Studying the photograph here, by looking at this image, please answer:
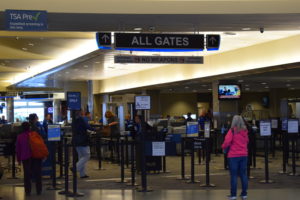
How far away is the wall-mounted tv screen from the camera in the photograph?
21141 millimetres

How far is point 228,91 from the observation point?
21.2 meters

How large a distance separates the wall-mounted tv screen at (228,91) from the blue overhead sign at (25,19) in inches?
469

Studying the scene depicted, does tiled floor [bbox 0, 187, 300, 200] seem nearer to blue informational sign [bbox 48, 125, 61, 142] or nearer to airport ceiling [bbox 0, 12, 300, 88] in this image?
blue informational sign [bbox 48, 125, 61, 142]

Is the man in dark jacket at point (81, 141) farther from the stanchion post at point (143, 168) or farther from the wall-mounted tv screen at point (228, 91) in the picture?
the wall-mounted tv screen at point (228, 91)

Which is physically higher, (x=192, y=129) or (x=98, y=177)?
(x=192, y=129)

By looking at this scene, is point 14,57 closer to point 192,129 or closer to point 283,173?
point 192,129


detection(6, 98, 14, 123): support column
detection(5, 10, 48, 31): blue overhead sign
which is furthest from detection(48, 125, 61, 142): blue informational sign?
detection(6, 98, 14, 123): support column

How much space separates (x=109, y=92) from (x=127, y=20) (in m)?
21.6

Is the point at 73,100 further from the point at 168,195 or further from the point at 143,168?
the point at 168,195

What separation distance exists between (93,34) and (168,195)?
698cm

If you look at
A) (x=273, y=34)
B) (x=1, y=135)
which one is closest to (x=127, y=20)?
(x=273, y=34)

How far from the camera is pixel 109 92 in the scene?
108 feet

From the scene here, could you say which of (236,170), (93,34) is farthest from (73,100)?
(236,170)

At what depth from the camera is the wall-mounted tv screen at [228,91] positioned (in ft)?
69.4
